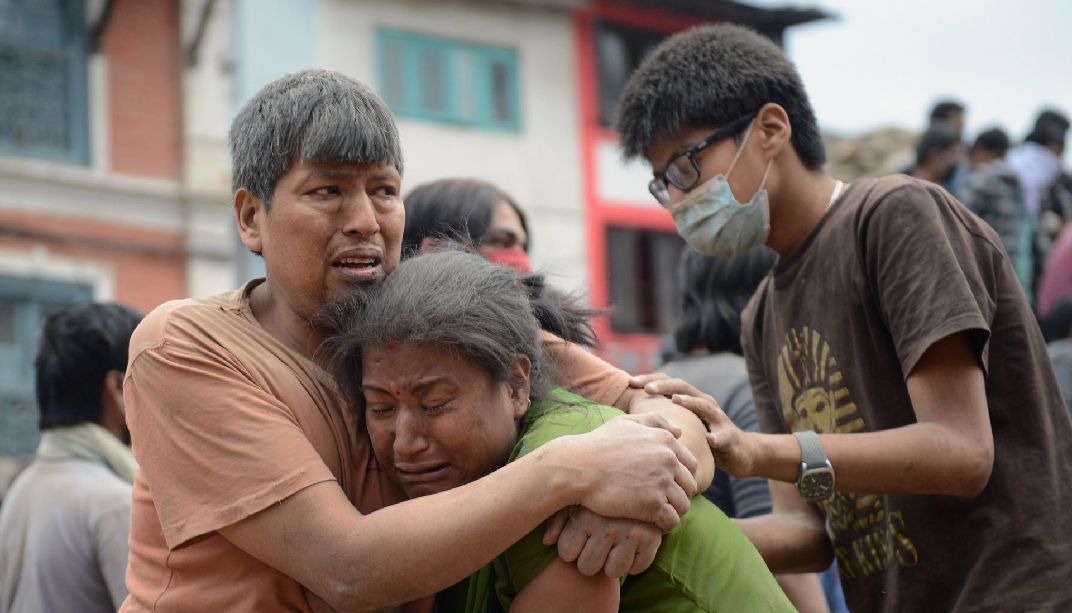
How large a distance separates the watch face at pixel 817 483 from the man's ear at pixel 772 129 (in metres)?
0.93

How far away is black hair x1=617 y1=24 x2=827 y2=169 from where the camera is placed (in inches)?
148

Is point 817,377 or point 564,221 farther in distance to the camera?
point 564,221

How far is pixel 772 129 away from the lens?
3746 mm

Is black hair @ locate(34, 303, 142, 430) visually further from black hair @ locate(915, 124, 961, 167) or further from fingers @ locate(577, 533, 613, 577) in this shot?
black hair @ locate(915, 124, 961, 167)

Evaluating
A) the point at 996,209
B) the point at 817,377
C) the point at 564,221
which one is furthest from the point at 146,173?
the point at 817,377

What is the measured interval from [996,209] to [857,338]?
172 inches

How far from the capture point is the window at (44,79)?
15398mm

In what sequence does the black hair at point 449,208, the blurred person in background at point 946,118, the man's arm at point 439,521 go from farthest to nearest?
the blurred person in background at point 946,118, the black hair at point 449,208, the man's arm at point 439,521

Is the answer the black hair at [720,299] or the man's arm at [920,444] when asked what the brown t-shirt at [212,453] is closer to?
the man's arm at [920,444]

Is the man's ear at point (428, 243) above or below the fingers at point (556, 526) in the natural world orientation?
above

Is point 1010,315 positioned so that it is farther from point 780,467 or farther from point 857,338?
point 780,467

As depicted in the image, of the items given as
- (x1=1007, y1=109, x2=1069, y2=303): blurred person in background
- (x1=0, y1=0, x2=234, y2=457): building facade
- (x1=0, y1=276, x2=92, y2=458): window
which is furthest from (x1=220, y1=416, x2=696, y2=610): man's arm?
(x1=0, y1=0, x2=234, y2=457): building facade

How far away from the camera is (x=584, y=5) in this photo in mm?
20172

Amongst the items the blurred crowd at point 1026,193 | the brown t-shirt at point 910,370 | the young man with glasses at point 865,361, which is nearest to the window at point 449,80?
the blurred crowd at point 1026,193
